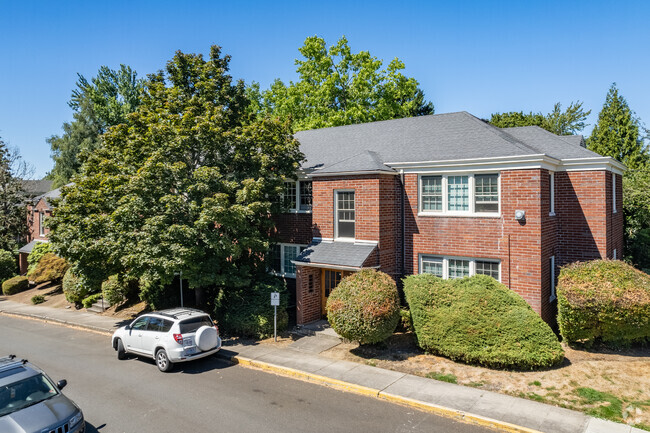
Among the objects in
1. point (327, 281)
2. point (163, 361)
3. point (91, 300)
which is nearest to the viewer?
point (163, 361)

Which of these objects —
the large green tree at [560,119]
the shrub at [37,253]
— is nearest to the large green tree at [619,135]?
the large green tree at [560,119]

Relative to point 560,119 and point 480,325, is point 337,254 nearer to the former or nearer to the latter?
point 480,325

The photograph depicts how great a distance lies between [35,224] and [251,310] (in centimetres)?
3191

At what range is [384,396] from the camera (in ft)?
35.1

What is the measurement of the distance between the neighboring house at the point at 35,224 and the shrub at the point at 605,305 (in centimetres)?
3789

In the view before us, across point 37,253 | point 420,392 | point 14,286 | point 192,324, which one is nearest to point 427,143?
point 420,392

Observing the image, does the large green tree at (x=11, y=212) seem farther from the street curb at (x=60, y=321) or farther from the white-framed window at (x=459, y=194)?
the white-framed window at (x=459, y=194)

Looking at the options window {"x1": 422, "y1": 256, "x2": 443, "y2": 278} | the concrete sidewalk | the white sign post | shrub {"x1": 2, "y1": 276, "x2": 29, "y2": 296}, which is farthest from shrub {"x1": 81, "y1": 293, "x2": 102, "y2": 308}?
window {"x1": 422, "y1": 256, "x2": 443, "y2": 278}

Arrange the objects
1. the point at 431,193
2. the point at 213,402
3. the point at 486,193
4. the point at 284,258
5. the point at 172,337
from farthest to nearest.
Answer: the point at 284,258 → the point at 431,193 → the point at 486,193 → the point at 172,337 → the point at 213,402

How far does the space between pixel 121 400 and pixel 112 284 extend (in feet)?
43.1

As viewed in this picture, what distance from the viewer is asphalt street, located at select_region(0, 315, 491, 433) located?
9.32m

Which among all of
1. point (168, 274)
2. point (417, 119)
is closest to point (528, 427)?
point (168, 274)

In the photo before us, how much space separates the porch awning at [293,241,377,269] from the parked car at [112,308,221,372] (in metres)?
4.73

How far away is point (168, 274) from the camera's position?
1477 centimetres
